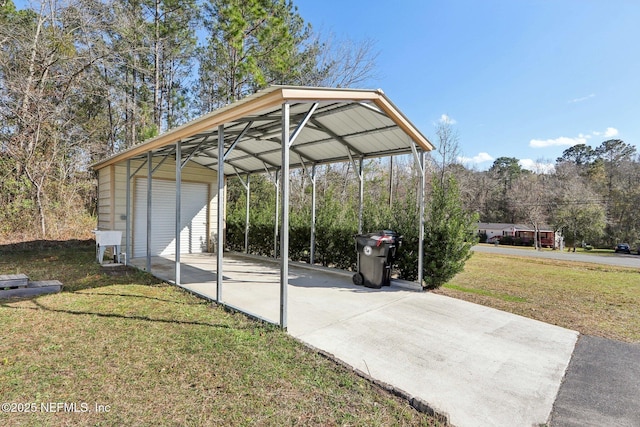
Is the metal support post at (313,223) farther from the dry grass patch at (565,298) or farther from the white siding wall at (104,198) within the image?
the white siding wall at (104,198)

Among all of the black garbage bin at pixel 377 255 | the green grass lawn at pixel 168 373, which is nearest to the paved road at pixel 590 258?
the black garbage bin at pixel 377 255

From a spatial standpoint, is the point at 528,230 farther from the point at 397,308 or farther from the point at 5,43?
the point at 5,43

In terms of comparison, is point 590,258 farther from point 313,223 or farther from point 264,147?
point 264,147

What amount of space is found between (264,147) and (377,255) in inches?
145

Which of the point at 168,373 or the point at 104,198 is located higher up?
the point at 104,198

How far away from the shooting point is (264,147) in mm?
7188

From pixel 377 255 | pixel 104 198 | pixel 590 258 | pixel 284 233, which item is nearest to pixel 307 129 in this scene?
pixel 377 255

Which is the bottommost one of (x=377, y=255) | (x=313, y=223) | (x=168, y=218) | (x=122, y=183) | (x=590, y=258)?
(x=590, y=258)

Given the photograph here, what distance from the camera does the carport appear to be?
11.7ft

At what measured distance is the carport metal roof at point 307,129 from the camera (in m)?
3.67

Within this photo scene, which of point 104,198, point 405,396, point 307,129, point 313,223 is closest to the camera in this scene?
point 405,396

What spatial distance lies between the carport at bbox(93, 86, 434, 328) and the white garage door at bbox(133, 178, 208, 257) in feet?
0.09

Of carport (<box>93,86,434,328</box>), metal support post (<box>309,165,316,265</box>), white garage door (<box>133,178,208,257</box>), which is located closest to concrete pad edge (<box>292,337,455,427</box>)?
carport (<box>93,86,434,328</box>)

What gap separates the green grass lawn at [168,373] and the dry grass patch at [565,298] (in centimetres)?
323
